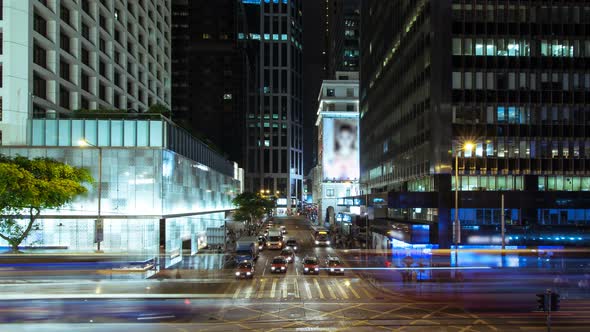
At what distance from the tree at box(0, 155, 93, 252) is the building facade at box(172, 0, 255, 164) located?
3746 inches

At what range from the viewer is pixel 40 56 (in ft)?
156

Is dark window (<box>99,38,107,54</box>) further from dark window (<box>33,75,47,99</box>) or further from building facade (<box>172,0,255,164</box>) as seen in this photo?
building facade (<box>172,0,255,164</box>)

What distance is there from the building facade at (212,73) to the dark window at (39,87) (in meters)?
84.6

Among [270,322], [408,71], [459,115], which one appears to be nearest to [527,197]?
[459,115]

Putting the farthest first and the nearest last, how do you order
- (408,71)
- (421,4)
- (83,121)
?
(408,71) → (421,4) → (83,121)

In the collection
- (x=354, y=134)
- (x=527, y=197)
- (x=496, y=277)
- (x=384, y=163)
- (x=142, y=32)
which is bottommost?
(x=496, y=277)

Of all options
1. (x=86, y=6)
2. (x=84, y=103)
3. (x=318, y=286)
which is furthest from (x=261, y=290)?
(x=86, y=6)

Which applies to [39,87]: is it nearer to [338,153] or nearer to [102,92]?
[102,92]

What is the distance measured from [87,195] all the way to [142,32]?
39781 mm

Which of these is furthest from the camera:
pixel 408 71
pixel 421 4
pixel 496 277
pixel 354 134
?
pixel 354 134

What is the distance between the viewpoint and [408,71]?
65625mm

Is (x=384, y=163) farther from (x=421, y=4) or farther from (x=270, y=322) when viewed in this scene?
(x=270, y=322)

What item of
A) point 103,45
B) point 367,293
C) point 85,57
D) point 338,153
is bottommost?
point 367,293

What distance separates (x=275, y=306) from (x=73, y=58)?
139ft
